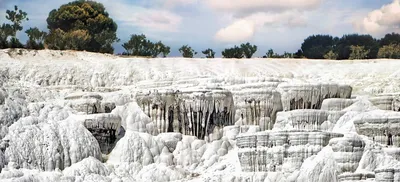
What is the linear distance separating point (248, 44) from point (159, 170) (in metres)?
30.1

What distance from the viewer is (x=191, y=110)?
1657 inches

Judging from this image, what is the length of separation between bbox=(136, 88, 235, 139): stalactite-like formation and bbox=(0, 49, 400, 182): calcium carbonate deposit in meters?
0.04

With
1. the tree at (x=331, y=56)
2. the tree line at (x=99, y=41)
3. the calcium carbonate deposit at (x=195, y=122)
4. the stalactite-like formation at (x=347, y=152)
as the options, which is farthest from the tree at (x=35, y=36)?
the stalactite-like formation at (x=347, y=152)

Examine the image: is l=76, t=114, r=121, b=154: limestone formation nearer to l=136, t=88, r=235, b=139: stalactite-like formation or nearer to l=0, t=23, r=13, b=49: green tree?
l=136, t=88, r=235, b=139: stalactite-like formation

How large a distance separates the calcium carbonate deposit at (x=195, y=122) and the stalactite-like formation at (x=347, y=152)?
0.03 meters

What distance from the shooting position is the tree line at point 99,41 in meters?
60.6

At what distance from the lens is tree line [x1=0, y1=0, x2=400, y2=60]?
199 feet

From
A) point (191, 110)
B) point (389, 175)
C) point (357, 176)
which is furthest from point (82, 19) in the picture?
point (389, 175)

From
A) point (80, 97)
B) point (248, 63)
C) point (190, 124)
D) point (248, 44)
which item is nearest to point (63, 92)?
point (80, 97)

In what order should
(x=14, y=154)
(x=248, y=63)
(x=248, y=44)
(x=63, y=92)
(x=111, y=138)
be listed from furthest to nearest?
1. (x=248, y=44)
2. (x=248, y=63)
3. (x=63, y=92)
4. (x=111, y=138)
5. (x=14, y=154)

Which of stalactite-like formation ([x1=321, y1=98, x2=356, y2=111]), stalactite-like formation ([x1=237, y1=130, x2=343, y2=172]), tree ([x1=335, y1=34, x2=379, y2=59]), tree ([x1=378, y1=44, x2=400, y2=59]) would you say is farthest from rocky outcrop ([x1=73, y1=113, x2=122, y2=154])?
tree ([x1=335, y1=34, x2=379, y2=59])

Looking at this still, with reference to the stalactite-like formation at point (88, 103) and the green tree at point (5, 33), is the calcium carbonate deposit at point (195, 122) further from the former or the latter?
the green tree at point (5, 33)

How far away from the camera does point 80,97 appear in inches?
1679

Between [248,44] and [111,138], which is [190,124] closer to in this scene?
[111,138]
